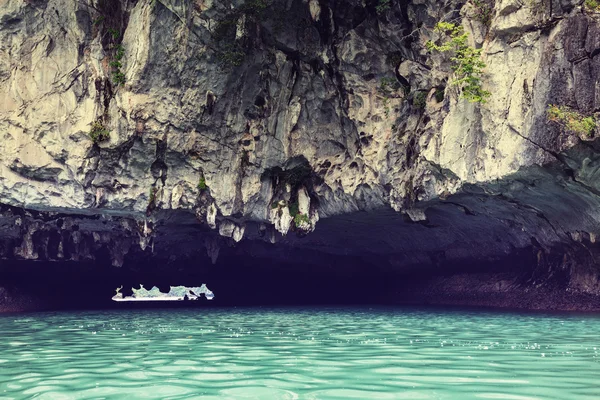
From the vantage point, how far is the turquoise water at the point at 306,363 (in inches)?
261

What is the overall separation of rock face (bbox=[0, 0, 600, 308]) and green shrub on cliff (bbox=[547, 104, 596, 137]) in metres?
1.84

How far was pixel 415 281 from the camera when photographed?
32.1m

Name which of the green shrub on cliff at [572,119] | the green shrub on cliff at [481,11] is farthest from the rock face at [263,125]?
the green shrub on cliff at [572,119]

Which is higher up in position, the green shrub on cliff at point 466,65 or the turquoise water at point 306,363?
the green shrub on cliff at point 466,65

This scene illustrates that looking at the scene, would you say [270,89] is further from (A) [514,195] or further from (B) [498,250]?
(B) [498,250]

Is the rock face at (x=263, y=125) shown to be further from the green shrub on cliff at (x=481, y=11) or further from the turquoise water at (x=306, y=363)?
the turquoise water at (x=306, y=363)

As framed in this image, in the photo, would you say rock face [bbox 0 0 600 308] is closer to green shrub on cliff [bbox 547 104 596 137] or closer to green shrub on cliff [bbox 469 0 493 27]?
green shrub on cliff [bbox 469 0 493 27]

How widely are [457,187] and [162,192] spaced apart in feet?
34.3

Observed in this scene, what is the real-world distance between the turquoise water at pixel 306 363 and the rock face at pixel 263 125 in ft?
20.4

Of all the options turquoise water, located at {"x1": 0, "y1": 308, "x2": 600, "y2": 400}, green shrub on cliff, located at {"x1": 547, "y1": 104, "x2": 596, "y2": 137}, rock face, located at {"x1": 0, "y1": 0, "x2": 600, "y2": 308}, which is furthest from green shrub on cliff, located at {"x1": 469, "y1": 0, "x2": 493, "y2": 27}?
turquoise water, located at {"x1": 0, "y1": 308, "x2": 600, "y2": 400}

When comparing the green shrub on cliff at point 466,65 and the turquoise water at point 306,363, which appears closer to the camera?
the turquoise water at point 306,363

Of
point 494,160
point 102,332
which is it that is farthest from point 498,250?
point 102,332

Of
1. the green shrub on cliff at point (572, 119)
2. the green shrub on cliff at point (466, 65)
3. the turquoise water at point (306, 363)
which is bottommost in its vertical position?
the turquoise water at point (306, 363)

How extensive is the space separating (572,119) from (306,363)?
31.0 ft
